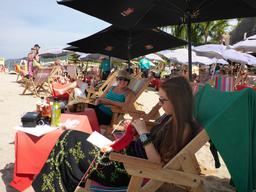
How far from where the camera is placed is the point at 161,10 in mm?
5449

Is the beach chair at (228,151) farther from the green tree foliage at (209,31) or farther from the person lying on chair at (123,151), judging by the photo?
the green tree foliage at (209,31)

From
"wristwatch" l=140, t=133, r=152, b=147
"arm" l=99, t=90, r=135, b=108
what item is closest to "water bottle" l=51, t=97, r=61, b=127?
"wristwatch" l=140, t=133, r=152, b=147

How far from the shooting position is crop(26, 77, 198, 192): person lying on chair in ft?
7.89

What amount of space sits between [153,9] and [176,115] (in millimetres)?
3380

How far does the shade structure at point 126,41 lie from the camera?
24.2 ft

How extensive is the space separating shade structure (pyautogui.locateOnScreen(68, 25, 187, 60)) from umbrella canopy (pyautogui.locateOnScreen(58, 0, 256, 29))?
6.61 ft

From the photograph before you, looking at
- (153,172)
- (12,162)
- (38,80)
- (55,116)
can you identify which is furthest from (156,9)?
(38,80)

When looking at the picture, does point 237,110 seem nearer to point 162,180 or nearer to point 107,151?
point 162,180

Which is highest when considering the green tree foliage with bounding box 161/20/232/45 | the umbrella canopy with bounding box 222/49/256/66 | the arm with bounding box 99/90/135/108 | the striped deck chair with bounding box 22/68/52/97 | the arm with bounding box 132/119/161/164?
the green tree foliage with bounding box 161/20/232/45

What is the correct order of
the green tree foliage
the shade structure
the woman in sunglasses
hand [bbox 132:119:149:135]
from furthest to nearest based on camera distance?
the green tree foliage → the shade structure → the woman in sunglasses → hand [bbox 132:119:149:135]

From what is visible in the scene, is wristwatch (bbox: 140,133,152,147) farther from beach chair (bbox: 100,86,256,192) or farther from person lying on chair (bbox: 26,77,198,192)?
beach chair (bbox: 100,86,256,192)

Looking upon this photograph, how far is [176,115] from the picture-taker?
2406 millimetres

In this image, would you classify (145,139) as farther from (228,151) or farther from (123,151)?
(228,151)

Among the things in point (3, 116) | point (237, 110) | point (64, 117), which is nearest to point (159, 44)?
point (3, 116)
